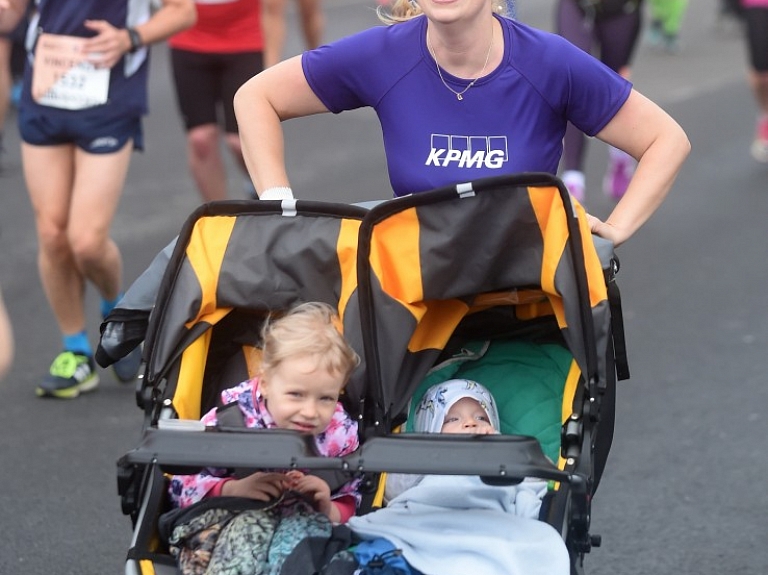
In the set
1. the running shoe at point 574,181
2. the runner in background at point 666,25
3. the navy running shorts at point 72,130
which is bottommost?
the runner in background at point 666,25

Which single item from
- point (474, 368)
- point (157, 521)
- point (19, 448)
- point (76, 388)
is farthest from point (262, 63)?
point (157, 521)

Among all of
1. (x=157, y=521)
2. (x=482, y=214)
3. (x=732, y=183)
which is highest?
(x=482, y=214)

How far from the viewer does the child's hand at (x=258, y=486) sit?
336cm

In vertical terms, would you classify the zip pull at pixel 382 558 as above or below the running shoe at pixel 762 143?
above

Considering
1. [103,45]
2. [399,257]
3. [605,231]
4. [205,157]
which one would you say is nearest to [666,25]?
[205,157]

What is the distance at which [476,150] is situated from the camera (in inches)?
150

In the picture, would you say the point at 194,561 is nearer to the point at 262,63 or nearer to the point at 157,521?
the point at 157,521

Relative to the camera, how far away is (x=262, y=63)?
757 centimetres

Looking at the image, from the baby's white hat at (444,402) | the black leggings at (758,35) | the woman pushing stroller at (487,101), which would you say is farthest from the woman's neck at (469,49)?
the black leggings at (758,35)

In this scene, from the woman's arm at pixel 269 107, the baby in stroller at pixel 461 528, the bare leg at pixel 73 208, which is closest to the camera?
the baby in stroller at pixel 461 528

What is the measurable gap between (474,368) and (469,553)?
89cm

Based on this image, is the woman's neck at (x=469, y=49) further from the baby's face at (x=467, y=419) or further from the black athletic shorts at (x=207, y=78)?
the black athletic shorts at (x=207, y=78)

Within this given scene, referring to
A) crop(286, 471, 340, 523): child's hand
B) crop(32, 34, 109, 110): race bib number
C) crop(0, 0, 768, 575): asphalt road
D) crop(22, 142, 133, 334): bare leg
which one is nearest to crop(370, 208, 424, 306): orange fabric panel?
crop(286, 471, 340, 523): child's hand

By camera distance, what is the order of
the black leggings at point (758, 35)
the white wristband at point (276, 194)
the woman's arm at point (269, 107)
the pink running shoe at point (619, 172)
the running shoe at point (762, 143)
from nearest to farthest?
the white wristband at point (276, 194), the woman's arm at point (269, 107), the pink running shoe at point (619, 172), the black leggings at point (758, 35), the running shoe at point (762, 143)
